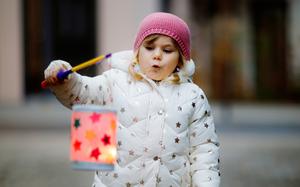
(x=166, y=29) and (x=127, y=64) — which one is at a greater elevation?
(x=166, y=29)

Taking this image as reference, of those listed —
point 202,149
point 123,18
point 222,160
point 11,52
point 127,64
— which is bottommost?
point 222,160

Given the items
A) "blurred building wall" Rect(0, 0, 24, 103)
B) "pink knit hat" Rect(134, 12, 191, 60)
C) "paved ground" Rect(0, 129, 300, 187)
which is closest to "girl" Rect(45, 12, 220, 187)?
"pink knit hat" Rect(134, 12, 191, 60)

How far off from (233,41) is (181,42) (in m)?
14.2

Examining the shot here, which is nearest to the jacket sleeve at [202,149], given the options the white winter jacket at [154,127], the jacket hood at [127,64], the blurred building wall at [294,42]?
the white winter jacket at [154,127]

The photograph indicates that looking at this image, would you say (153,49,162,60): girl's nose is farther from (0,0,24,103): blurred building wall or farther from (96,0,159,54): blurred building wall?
(0,0,24,103): blurred building wall

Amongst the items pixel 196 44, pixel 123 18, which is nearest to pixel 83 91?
pixel 123 18

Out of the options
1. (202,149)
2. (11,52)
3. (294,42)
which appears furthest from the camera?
(294,42)

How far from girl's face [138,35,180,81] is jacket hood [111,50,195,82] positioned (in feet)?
0.28

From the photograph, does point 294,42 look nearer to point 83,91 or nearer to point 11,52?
point 11,52

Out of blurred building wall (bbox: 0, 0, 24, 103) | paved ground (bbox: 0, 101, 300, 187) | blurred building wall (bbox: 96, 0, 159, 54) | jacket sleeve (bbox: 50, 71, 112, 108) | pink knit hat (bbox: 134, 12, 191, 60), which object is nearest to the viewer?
jacket sleeve (bbox: 50, 71, 112, 108)

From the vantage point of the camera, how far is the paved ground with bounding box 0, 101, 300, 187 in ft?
22.4

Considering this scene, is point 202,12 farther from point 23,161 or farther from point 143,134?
point 143,134

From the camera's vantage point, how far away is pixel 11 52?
16641mm

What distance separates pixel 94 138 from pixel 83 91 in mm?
507
